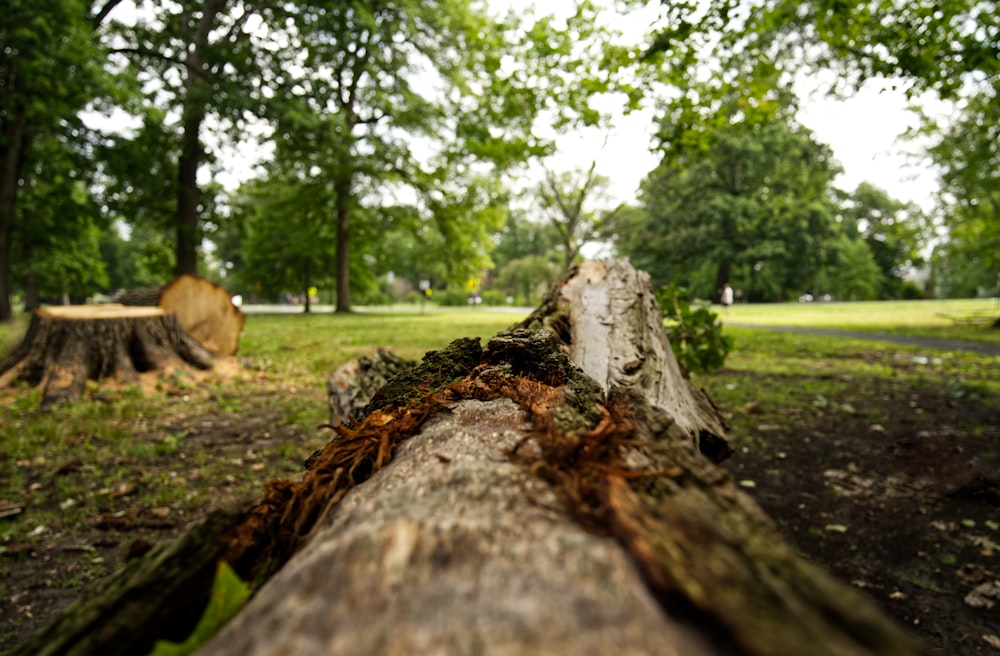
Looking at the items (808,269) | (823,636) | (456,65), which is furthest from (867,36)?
(808,269)

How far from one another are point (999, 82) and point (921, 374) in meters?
4.13

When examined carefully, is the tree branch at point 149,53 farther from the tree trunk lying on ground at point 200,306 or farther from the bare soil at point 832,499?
the bare soil at point 832,499

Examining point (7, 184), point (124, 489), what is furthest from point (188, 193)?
point (124, 489)

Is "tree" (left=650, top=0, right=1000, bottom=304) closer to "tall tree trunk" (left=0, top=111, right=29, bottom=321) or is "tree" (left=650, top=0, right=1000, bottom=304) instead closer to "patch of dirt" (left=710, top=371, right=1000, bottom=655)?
"patch of dirt" (left=710, top=371, right=1000, bottom=655)

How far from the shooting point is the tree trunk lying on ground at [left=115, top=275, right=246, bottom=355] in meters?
8.29

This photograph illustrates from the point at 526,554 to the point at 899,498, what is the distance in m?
4.21

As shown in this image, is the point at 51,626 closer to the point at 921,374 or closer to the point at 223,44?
the point at 921,374

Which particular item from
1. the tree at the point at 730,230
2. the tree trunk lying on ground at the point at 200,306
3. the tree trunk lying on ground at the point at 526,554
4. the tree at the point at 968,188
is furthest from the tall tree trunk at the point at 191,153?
the tree at the point at 730,230

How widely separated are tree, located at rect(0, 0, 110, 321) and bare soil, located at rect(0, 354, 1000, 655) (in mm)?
9237

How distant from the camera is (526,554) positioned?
0.57 meters

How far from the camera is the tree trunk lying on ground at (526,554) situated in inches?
18.2

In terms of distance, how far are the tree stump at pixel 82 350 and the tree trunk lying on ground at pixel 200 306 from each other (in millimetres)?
1131

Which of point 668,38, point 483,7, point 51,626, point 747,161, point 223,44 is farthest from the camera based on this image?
point 747,161

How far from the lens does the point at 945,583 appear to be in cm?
261
